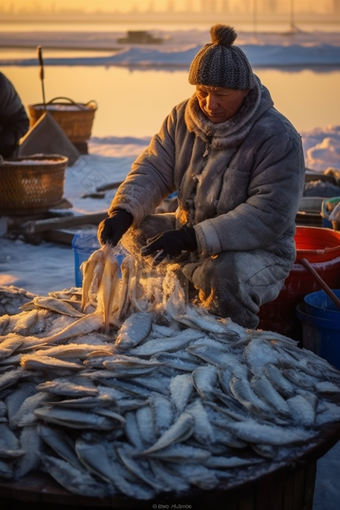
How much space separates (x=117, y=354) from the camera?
9.36ft

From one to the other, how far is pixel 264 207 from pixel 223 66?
70 cm

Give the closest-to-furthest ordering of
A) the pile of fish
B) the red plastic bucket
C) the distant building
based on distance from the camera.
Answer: the pile of fish
the red plastic bucket
the distant building

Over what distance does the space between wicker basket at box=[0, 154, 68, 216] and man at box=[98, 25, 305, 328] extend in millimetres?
3425

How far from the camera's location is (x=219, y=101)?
3629mm

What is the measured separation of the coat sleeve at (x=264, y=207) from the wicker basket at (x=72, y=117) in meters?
7.82

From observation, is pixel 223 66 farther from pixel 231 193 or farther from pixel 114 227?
pixel 114 227

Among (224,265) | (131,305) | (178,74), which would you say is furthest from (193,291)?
(178,74)

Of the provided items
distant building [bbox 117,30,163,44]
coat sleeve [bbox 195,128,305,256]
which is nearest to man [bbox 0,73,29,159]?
coat sleeve [bbox 195,128,305,256]

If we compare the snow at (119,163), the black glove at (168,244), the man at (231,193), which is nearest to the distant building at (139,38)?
the snow at (119,163)

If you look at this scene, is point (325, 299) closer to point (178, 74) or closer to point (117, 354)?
point (117, 354)

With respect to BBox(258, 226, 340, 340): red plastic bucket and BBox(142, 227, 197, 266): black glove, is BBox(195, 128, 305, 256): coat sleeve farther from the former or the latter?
BBox(258, 226, 340, 340): red plastic bucket

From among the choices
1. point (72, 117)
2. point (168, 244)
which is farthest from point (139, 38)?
point (168, 244)

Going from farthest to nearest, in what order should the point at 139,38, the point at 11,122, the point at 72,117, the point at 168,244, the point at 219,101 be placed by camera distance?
the point at 139,38, the point at 72,117, the point at 11,122, the point at 219,101, the point at 168,244

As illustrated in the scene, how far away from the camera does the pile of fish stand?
90.4 inches
